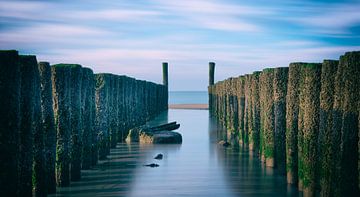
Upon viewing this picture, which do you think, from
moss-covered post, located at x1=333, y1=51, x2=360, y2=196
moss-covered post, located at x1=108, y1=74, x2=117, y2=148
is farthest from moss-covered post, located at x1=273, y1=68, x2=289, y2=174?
moss-covered post, located at x1=108, y1=74, x2=117, y2=148

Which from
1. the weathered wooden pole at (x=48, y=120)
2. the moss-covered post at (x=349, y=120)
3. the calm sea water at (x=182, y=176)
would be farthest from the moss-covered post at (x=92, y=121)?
the moss-covered post at (x=349, y=120)

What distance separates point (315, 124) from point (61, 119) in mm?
4429

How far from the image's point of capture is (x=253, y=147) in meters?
13.5

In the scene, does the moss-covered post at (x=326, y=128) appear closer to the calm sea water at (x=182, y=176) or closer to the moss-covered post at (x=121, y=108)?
the calm sea water at (x=182, y=176)

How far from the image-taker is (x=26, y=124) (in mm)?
7059

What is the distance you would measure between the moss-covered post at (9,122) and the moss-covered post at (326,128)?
4.41 m

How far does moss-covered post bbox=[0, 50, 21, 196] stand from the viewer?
21.1 ft

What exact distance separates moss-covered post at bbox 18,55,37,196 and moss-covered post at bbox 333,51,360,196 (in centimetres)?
439

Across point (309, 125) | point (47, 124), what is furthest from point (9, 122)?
point (309, 125)

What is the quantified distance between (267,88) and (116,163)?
12.9ft

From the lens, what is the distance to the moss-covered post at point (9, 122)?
6.42 m

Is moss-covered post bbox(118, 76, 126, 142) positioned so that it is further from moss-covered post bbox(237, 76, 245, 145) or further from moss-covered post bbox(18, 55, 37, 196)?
moss-covered post bbox(18, 55, 37, 196)

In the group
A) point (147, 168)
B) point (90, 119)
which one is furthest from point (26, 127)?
point (147, 168)

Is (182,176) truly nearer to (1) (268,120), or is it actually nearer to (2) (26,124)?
(1) (268,120)
